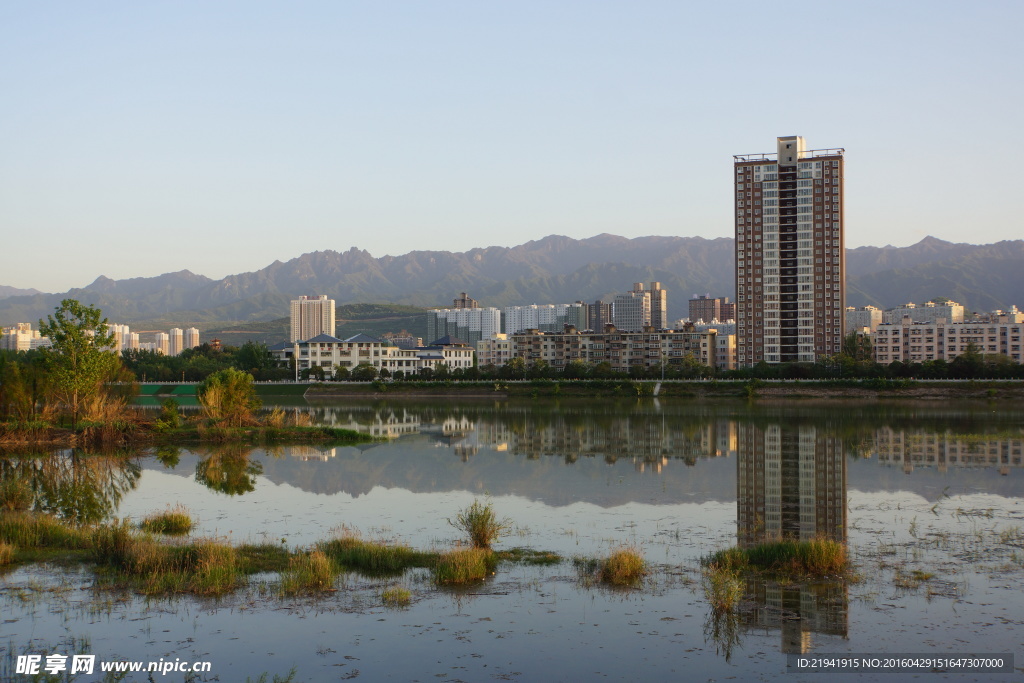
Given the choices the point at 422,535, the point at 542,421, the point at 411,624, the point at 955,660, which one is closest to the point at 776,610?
the point at 955,660

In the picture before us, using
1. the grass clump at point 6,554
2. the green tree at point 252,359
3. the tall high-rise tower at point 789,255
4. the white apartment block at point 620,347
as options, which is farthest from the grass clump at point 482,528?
the green tree at point 252,359

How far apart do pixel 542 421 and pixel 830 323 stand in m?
66.0

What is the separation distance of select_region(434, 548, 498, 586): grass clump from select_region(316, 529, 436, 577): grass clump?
59 cm

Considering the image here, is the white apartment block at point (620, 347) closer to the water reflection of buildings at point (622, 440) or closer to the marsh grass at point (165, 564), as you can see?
the water reflection of buildings at point (622, 440)

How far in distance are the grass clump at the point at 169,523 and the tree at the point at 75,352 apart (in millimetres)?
21828

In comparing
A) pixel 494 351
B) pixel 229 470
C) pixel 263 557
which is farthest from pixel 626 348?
pixel 263 557

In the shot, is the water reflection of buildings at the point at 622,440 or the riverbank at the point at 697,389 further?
the riverbank at the point at 697,389

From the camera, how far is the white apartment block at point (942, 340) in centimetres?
13862

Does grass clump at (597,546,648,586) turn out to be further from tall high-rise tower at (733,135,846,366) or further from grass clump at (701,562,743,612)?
tall high-rise tower at (733,135,846,366)

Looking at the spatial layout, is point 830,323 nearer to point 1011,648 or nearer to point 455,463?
point 455,463

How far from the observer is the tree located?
1550 inches

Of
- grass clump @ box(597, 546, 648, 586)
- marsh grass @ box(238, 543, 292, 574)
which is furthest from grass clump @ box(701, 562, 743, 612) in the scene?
marsh grass @ box(238, 543, 292, 574)

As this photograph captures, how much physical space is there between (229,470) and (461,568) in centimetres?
1829

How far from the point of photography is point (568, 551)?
1697cm
